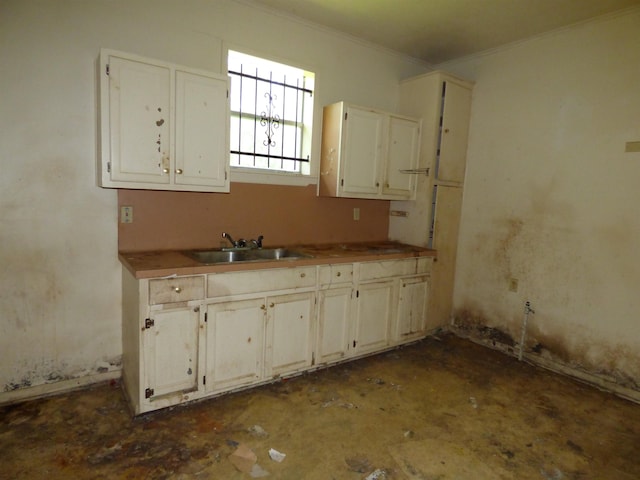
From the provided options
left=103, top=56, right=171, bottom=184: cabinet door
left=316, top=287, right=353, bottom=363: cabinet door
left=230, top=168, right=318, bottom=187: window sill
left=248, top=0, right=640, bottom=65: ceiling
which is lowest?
left=316, top=287, right=353, bottom=363: cabinet door

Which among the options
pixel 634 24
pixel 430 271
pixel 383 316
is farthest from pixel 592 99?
pixel 383 316

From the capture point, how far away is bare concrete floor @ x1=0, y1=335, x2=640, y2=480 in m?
1.86

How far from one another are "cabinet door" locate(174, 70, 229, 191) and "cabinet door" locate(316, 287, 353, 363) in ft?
3.78

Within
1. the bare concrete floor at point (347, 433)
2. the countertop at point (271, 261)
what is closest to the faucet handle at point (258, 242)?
the countertop at point (271, 261)

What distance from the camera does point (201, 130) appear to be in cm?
249

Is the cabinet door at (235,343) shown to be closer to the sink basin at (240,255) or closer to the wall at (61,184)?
the sink basin at (240,255)

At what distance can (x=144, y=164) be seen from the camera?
7.61 feet

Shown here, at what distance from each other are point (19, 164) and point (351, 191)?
237 centimetres

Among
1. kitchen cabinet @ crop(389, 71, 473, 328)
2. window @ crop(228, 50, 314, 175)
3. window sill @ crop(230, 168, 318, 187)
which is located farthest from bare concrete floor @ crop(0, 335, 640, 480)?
window @ crop(228, 50, 314, 175)

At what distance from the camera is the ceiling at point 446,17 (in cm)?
277

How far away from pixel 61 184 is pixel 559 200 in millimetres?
3772

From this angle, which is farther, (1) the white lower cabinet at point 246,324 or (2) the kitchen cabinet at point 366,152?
(2) the kitchen cabinet at point 366,152

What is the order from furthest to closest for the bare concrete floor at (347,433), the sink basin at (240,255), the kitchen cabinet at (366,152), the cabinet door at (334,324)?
the kitchen cabinet at (366,152)
the cabinet door at (334,324)
the sink basin at (240,255)
the bare concrete floor at (347,433)

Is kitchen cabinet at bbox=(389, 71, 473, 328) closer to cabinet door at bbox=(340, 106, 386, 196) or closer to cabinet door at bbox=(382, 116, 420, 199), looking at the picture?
cabinet door at bbox=(382, 116, 420, 199)
